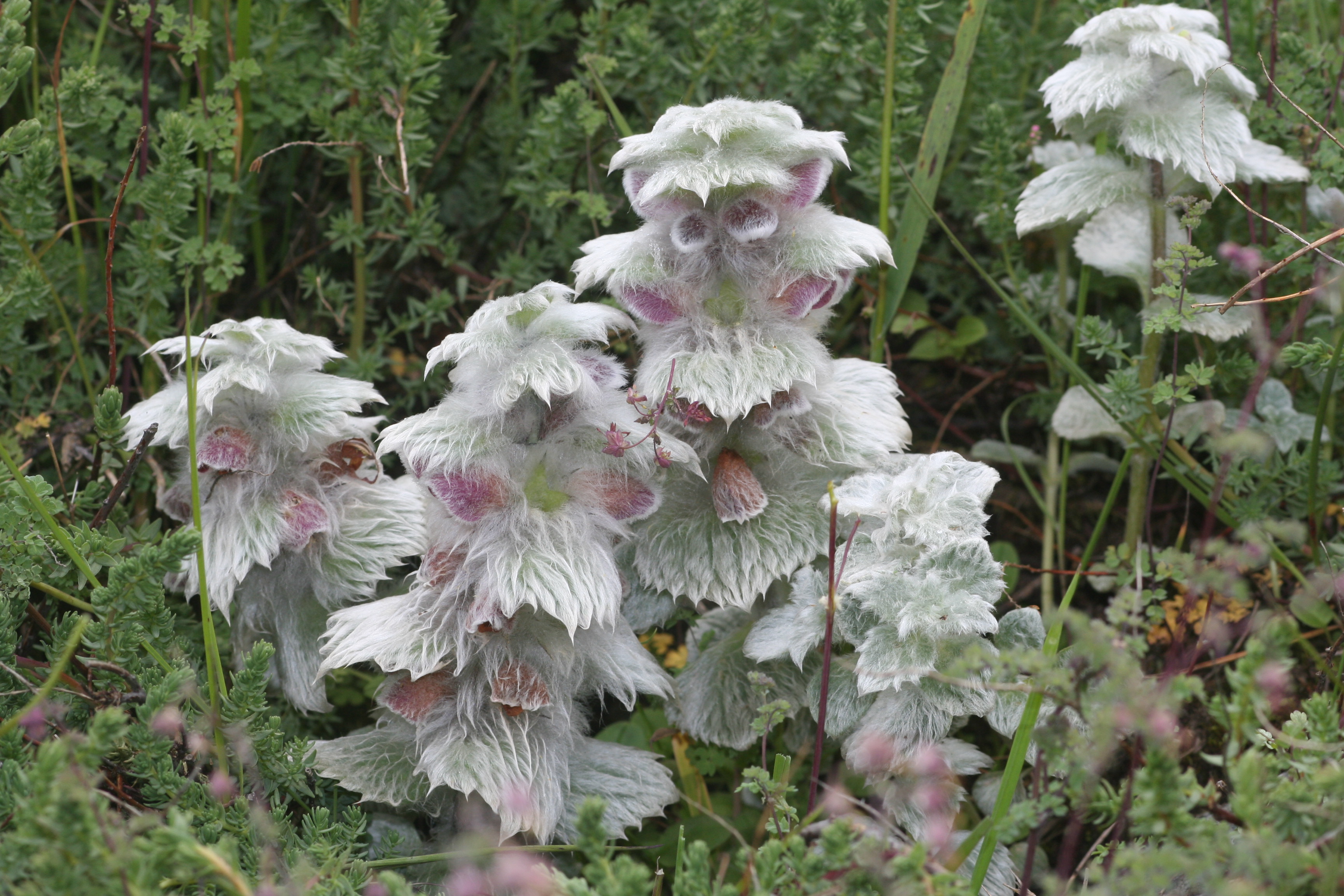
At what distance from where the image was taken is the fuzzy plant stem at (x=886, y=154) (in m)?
2.13

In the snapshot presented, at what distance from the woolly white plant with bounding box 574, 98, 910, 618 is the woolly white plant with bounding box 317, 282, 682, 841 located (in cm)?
9

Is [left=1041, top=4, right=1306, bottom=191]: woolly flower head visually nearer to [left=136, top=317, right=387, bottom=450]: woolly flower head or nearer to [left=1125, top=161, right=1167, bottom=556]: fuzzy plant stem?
[left=1125, top=161, right=1167, bottom=556]: fuzzy plant stem

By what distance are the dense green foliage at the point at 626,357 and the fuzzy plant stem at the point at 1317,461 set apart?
0.01m

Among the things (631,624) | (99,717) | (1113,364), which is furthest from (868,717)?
(1113,364)

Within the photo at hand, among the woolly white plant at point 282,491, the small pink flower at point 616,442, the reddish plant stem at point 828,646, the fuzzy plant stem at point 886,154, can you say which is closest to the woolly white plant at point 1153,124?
the fuzzy plant stem at point 886,154

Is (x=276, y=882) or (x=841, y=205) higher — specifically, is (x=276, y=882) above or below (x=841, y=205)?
below

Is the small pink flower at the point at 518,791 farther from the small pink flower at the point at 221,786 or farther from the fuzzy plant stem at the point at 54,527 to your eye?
the fuzzy plant stem at the point at 54,527

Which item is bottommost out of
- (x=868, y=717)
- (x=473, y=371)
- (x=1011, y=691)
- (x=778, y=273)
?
(x=868, y=717)

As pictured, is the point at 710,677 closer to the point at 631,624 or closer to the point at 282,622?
the point at 631,624

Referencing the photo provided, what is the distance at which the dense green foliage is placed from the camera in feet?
3.77

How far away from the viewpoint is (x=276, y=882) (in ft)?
4.28

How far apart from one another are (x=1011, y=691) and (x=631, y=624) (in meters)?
0.59

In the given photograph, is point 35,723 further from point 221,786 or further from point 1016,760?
point 1016,760

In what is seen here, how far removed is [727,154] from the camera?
1.53 metres
